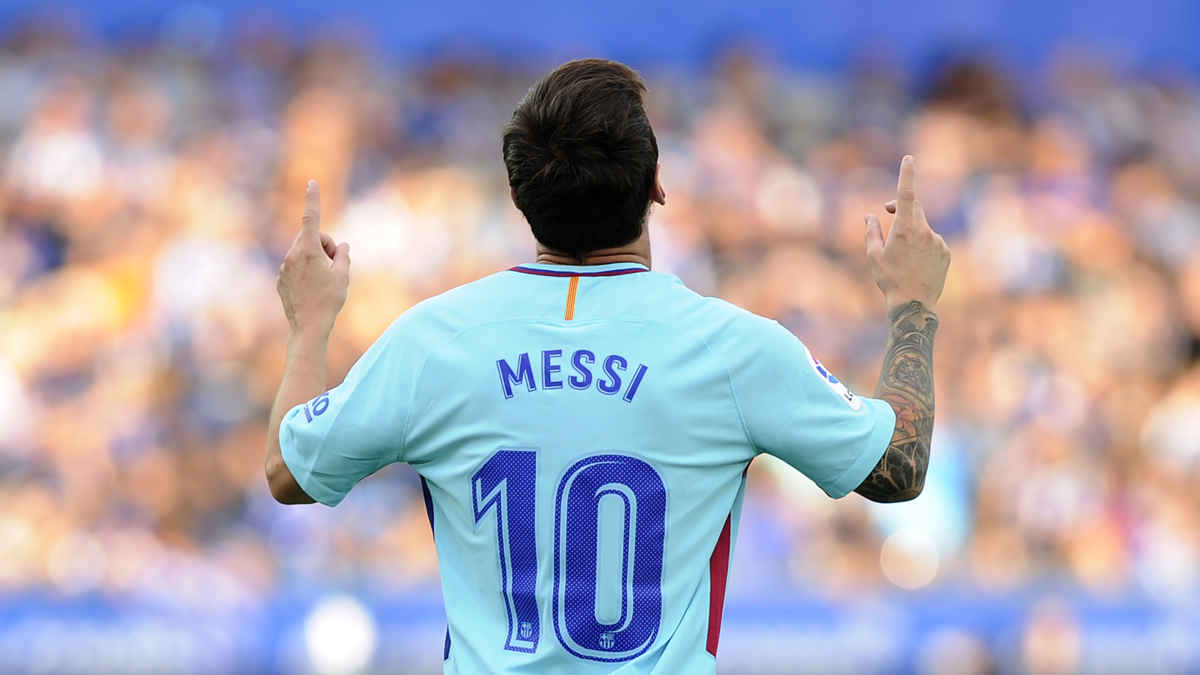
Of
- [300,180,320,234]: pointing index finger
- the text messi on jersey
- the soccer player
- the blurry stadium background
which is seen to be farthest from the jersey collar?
the blurry stadium background

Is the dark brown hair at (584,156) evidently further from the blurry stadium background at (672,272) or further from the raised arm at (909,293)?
the blurry stadium background at (672,272)

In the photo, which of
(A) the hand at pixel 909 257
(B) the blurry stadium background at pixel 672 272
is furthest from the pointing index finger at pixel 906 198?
(B) the blurry stadium background at pixel 672 272

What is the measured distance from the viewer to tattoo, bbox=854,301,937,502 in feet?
6.88

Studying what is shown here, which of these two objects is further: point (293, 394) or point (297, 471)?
point (293, 394)

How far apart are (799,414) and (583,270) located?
0.44 m

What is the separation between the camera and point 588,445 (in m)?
2.03

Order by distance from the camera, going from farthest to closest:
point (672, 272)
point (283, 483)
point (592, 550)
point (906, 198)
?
point (672, 272) < point (906, 198) < point (283, 483) < point (592, 550)

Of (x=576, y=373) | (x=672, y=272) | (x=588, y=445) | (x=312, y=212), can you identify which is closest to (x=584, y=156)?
(x=576, y=373)

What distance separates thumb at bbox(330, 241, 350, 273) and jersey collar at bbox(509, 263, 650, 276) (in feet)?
1.30

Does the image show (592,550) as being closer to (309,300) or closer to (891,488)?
(891,488)

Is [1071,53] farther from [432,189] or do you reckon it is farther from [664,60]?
[432,189]

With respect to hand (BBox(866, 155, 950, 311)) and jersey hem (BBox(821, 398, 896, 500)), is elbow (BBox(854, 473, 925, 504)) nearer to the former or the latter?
jersey hem (BBox(821, 398, 896, 500))

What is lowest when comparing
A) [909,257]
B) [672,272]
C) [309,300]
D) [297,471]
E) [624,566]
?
[624,566]

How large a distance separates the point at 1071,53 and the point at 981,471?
4996 mm
